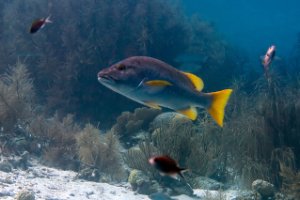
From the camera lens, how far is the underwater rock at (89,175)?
7676 millimetres

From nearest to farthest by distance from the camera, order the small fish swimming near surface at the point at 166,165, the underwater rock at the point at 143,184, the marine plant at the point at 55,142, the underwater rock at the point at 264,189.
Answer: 1. the small fish swimming near surface at the point at 166,165
2. the underwater rock at the point at 264,189
3. the underwater rock at the point at 143,184
4. the marine plant at the point at 55,142

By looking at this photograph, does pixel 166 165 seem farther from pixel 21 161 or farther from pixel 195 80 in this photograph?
pixel 21 161

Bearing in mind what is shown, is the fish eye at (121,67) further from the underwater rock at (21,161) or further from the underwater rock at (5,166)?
the underwater rock at (21,161)

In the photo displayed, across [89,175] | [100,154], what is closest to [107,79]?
[89,175]

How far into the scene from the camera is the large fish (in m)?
3.45

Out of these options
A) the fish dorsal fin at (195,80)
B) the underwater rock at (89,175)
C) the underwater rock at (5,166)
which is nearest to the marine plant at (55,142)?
the underwater rock at (89,175)

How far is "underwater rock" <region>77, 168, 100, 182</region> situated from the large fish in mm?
4500

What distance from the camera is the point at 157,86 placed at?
3.45m

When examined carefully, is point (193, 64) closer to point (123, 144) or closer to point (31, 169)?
point (123, 144)

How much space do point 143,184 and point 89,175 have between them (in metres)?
1.42

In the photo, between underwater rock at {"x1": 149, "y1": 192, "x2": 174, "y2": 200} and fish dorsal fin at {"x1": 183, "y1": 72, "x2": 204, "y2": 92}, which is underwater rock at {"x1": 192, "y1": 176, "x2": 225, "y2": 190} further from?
fish dorsal fin at {"x1": 183, "y1": 72, "x2": 204, "y2": 92}

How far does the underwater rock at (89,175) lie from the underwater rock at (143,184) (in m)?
0.95

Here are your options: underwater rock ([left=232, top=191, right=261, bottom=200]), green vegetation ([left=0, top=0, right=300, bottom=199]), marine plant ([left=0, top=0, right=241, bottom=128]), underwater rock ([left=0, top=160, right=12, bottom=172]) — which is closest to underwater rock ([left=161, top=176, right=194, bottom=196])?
green vegetation ([left=0, top=0, right=300, bottom=199])

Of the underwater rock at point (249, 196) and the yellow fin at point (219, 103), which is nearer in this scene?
the yellow fin at point (219, 103)
